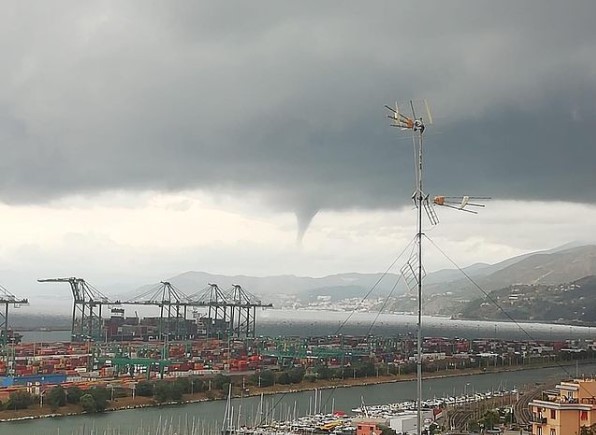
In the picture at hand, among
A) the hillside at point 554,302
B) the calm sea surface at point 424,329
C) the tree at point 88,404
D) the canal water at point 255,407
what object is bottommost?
the canal water at point 255,407

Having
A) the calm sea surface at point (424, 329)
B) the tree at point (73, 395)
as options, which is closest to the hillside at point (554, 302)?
the calm sea surface at point (424, 329)

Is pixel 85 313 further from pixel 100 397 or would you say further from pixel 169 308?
pixel 100 397

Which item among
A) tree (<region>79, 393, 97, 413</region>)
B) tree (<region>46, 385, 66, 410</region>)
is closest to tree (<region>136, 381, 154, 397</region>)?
tree (<region>79, 393, 97, 413</region>)

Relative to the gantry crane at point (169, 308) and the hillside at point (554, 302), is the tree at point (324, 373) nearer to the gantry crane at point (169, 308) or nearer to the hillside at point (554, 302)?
the gantry crane at point (169, 308)

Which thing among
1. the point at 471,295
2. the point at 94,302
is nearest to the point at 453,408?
the point at 94,302

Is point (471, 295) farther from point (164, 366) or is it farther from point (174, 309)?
point (164, 366)

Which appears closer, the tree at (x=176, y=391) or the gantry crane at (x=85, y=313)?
the tree at (x=176, y=391)
